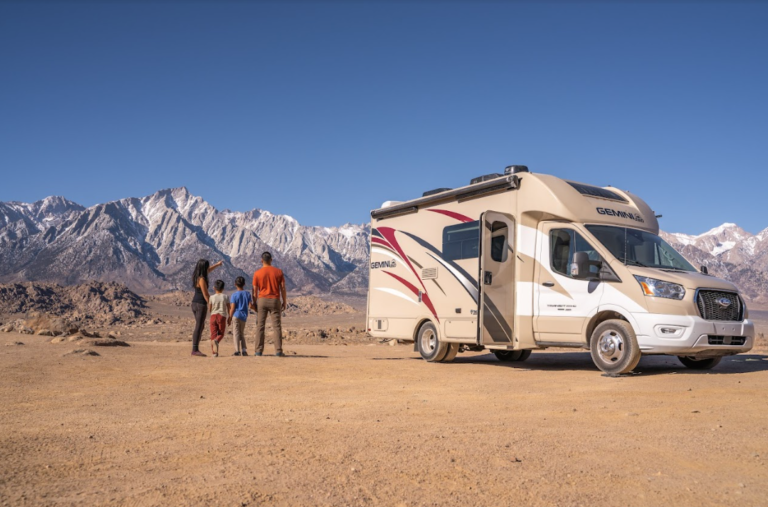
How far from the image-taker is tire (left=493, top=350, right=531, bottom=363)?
14.9 meters

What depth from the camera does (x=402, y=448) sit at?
215 inches

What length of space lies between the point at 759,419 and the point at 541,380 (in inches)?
158

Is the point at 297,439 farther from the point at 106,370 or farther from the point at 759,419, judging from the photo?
the point at 106,370

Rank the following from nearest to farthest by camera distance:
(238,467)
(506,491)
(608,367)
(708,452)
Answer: (506,491), (238,467), (708,452), (608,367)

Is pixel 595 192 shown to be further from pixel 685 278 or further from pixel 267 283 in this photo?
pixel 267 283

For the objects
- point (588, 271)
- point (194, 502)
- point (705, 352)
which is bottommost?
point (194, 502)

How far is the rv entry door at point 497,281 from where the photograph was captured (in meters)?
12.2

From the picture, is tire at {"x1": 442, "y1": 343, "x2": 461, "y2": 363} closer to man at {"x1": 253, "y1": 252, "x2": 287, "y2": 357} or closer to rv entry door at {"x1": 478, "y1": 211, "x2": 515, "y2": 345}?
rv entry door at {"x1": 478, "y1": 211, "x2": 515, "y2": 345}

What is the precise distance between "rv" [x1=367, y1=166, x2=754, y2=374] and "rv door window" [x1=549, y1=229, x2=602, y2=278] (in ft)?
0.06

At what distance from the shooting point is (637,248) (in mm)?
11422

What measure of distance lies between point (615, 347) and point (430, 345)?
4.39 metres

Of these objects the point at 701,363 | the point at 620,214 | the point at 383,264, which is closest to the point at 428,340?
the point at 383,264

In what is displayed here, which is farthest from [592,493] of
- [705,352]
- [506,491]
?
[705,352]

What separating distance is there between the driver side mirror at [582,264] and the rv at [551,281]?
0.6 inches
